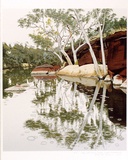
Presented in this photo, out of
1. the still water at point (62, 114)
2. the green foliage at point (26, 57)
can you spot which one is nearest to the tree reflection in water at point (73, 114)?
the still water at point (62, 114)

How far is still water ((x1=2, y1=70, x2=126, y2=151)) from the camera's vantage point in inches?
86.7

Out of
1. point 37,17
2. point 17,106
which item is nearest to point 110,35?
point 37,17

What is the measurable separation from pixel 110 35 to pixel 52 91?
548 millimetres

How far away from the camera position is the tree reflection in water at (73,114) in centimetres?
221

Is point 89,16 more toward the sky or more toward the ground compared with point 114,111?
more toward the sky

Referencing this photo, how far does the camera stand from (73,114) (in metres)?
2.23

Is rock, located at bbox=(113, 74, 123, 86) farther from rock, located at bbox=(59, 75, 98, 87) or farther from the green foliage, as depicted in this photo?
the green foliage

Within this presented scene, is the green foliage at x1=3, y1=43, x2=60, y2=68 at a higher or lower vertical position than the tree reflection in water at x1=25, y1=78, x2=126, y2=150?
higher

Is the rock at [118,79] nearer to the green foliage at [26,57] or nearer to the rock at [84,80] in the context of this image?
the rock at [84,80]

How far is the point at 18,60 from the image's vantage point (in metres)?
2.25

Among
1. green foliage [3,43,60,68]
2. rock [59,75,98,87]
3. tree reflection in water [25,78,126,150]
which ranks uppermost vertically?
green foliage [3,43,60,68]

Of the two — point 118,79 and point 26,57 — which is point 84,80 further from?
point 26,57

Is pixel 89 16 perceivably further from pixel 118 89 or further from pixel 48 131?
pixel 48 131

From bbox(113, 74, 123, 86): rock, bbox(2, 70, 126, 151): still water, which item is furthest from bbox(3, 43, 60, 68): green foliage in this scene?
bbox(113, 74, 123, 86): rock
